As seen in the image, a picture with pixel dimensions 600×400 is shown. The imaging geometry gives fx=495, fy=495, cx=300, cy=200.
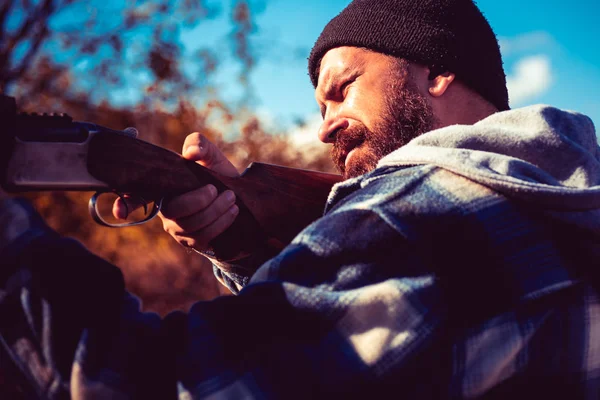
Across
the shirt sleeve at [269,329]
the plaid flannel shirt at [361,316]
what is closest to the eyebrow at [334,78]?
the plaid flannel shirt at [361,316]

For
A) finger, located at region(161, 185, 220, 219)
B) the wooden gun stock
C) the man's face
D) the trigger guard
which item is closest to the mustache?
the man's face

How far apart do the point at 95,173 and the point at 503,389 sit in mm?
1596

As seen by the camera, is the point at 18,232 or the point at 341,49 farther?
the point at 341,49

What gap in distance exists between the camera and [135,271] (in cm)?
955

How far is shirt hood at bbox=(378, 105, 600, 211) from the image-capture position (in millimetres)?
1535

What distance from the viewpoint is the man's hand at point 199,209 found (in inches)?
87.0

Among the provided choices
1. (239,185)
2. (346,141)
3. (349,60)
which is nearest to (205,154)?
(239,185)

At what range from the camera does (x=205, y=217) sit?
2.27 metres

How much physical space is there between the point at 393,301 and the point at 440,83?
1.96 meters

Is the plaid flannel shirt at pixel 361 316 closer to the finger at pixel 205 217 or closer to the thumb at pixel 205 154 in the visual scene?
the finger at pixel 205 217

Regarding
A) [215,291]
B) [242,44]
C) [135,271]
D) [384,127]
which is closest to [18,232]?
[384,127]

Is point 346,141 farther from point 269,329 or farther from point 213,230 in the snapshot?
point 269,329

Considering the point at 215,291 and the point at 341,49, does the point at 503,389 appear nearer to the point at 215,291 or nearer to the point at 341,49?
the point at 341,49

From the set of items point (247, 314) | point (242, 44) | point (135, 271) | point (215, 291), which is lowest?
point (135, 271)
